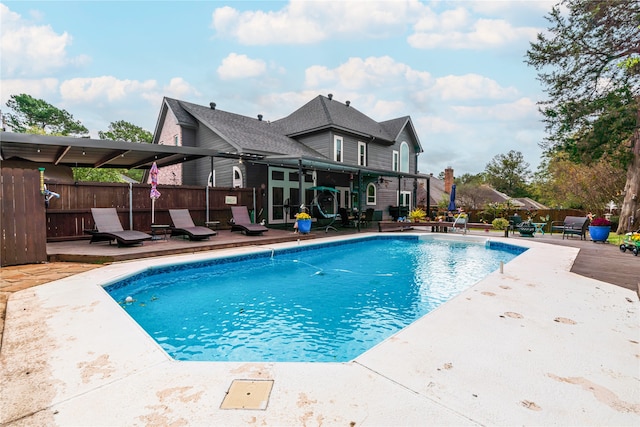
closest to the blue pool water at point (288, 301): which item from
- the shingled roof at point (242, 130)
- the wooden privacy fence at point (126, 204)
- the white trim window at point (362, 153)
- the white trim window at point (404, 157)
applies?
the wooden privacy fence at point (126, 204)

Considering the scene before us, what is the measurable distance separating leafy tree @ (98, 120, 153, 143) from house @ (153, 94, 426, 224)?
62.4ft

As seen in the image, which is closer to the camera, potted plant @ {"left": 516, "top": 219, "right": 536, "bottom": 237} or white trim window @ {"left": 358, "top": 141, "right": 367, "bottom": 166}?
potted plant @ {"left": 516, "top": 219, "right": 536, "bottom": 237}

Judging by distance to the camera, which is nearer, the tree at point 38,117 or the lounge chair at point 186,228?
the lounge chair at point 186,228

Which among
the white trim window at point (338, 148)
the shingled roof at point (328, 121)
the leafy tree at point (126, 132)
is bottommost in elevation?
the white trim window at point (338, 148)

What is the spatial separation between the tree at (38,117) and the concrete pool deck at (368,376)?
116 feet

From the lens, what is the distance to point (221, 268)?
690 cm

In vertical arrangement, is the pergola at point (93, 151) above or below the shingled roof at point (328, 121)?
below

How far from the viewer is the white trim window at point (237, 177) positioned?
43.3 feet

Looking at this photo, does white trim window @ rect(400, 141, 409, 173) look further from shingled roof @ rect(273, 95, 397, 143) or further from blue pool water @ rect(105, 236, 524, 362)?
blue pool water @ rect(105, 236, 524, 362)

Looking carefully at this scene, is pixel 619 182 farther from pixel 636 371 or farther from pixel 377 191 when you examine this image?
pixel 636 371

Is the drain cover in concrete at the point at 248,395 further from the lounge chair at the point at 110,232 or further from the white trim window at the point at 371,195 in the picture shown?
the white trim window at the point at 371,195

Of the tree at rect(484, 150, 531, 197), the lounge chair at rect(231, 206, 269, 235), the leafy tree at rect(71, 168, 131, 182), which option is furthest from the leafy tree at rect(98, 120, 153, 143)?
the tree at rect(484, 150, 531, 197)

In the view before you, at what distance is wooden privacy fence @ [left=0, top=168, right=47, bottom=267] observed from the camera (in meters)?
5.39

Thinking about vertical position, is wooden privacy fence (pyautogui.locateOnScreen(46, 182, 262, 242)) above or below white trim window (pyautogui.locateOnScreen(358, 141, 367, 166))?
below
